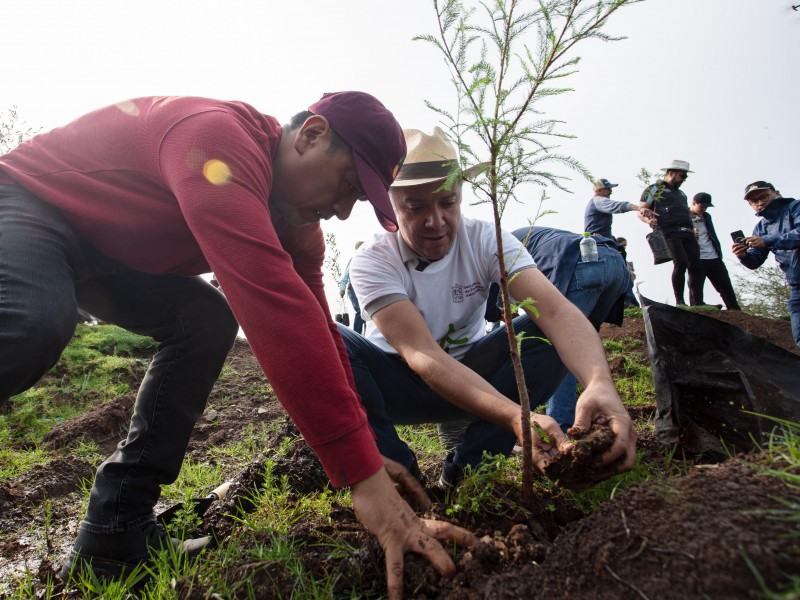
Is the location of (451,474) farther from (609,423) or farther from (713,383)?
(713,383)

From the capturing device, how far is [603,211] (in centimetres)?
736

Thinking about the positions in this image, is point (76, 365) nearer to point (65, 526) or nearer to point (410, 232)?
point (65, 526)

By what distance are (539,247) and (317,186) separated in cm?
195

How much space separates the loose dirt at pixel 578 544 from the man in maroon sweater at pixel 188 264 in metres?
0.16

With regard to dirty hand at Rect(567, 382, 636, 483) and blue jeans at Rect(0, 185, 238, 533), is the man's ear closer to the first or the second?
blue jeans at Rect(0, 185, 238, 533)

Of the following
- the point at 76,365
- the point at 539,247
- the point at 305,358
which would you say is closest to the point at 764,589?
the point at 305,358

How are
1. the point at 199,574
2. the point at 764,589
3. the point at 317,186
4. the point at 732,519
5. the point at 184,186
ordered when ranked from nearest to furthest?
the point at 764,589 < the point at 732,519 < the point at 184,186 < the point at 199,574 < the point at 317,186

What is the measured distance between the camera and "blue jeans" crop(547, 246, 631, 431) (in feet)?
9.41

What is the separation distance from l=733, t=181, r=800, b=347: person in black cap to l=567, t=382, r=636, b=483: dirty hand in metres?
5.42

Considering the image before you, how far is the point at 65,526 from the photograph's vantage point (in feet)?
8.10

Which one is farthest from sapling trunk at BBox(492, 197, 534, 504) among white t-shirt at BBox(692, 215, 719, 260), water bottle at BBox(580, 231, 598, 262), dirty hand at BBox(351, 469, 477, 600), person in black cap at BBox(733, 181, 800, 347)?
white t-shirt at BBox(692, 215, 719, 260)

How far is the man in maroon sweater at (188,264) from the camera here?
1234mm

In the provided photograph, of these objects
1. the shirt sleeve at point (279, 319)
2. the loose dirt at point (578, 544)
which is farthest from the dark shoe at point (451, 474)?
the shirt sleeve at point (279, 319)

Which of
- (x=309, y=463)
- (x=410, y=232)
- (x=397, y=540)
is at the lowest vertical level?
(x=309, y=463)
